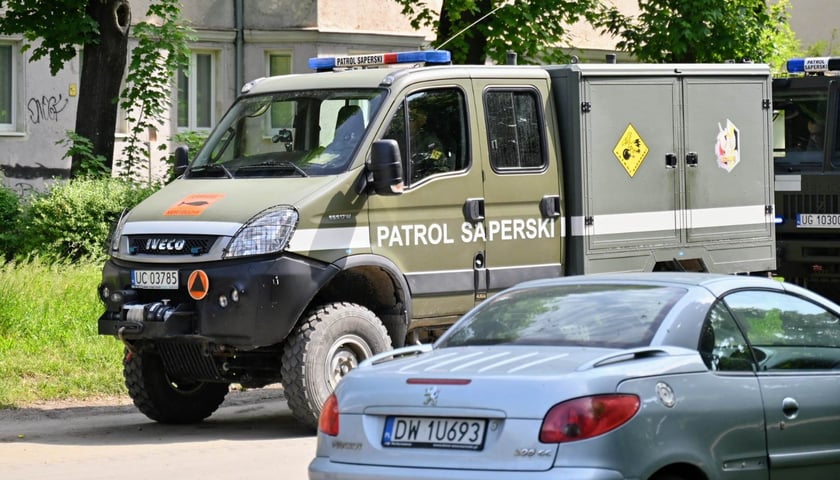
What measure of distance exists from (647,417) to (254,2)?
22572 mm

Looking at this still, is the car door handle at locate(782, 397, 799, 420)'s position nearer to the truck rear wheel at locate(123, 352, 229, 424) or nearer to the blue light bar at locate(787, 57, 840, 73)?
the truck rear wheel at locate(123, 352, 229, 424)

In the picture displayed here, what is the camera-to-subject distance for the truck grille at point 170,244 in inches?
385

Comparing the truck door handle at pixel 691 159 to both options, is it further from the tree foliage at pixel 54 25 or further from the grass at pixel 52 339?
the tree foliage at pixel 54 25

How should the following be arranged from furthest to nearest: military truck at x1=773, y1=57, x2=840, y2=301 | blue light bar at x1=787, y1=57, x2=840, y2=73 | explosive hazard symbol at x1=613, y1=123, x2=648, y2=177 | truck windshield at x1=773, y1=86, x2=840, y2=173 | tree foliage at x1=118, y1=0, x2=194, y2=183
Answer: tree foliage at x1=118, y1=0, x2=194, y2=183, blue light bar at x1=787, y1=57, x2=840, y2=73, truck windshield at x1=773, y1=86, x2=840, y2=173, military truck at x1=773, y1=57, x2=840, y2=301, explosive hazard symbol at x1=613, y1=123, x2=648, y2=177

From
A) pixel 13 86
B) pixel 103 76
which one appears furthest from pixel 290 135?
pixel 13 86

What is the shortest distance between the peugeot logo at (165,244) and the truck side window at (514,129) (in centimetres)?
256

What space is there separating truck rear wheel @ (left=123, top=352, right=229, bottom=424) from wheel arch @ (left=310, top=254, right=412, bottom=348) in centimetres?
134

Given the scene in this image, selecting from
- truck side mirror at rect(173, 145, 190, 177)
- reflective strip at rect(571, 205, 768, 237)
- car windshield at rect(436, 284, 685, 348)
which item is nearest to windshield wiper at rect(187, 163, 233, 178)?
truck side mirror at rect(173, 145, 190, 177)

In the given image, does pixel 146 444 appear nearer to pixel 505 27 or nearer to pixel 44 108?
pixel 505 27

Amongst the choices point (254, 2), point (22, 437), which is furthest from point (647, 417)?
point (254, 2)

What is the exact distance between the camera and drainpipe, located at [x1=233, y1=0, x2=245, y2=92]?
→ 27.2m

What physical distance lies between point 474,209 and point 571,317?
4.36m

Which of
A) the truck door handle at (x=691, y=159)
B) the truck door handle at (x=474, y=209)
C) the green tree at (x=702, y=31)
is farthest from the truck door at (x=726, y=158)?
the green tree at (x=702, y=31)

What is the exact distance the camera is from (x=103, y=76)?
781 inches
